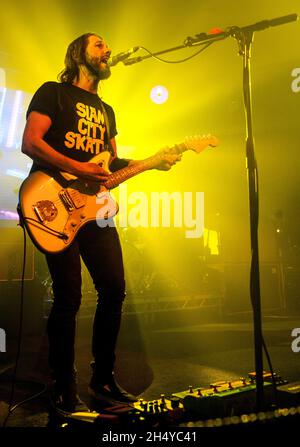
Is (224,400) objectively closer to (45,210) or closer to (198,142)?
(45,210)

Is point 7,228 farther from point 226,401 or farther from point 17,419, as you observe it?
point 226,401

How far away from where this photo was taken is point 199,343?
4.02 meters

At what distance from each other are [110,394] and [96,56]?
1.87m

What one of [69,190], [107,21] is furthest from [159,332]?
[107,21]

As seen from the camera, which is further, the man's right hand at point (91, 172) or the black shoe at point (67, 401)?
the man's right hand at point (91, 172)

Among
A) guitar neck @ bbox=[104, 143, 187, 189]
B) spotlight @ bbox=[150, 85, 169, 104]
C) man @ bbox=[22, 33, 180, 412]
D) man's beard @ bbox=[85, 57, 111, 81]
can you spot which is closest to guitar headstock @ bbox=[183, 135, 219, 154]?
guitar neck @ bbox=[104, 143, 187, 189]

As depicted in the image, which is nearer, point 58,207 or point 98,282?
point 58,207

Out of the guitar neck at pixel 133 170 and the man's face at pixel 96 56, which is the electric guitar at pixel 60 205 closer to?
the guitar neck at pixel 133 170

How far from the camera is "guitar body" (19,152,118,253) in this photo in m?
1.91

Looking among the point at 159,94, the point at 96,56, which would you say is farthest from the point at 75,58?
the point at 159,94

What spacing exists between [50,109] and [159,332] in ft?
11.8

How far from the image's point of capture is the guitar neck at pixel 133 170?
2.27m

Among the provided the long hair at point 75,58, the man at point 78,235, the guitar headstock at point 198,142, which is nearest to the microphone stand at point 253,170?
the guitar headstock at point 198,142

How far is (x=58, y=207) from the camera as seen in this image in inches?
78.7
